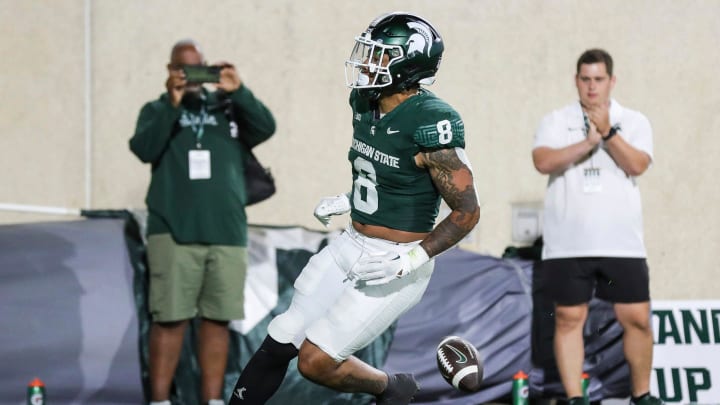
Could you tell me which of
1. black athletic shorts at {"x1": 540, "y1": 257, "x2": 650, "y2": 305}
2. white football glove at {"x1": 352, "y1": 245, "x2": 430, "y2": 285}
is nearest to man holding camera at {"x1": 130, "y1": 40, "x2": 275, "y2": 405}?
black athletic shorts at {"x1": 540, "y1": 257, "x2": 650, "y2": 305}

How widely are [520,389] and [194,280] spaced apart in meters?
1.82

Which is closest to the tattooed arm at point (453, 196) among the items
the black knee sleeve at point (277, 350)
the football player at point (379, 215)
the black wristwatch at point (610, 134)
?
the football player at point (379, 215)

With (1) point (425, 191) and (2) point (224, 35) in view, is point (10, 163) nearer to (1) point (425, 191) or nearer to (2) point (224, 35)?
(2) point (224, 35)

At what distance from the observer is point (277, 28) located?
7.84m

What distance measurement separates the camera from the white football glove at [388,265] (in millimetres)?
4320

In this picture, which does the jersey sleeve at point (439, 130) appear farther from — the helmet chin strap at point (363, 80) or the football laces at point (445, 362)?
the football laces at point (445, 362)

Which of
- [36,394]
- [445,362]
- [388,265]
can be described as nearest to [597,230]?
[445,362]

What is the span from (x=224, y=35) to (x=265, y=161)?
86 cm

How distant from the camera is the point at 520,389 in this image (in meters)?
6.36

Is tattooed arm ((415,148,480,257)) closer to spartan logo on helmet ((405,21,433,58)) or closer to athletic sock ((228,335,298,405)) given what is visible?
spartan logo on helmet ((405,21,433,58))

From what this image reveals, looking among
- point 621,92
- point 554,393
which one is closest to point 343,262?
point 554,393

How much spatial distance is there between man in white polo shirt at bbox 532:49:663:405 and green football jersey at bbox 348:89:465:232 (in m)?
1.74

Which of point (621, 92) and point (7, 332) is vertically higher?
point (621, 92)

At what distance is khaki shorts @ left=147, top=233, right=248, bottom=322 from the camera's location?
6043 millimetres
